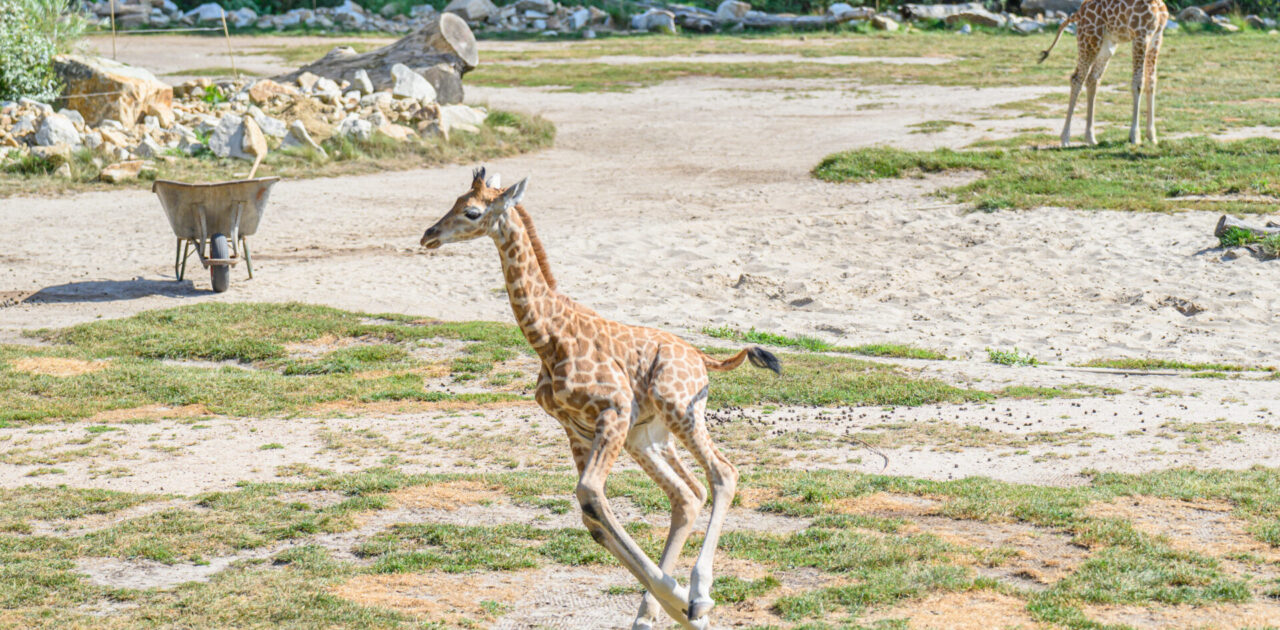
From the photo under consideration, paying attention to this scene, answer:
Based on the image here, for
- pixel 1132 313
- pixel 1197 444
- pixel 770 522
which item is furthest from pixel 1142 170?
pixel 770 522

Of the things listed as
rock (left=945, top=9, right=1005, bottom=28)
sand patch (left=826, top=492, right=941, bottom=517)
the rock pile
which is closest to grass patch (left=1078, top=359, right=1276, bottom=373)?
sand patch (left=826, top=492, right=941, bottom=517)

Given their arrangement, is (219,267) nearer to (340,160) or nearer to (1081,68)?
(340,160)

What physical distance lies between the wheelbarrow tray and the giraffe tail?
8869mm

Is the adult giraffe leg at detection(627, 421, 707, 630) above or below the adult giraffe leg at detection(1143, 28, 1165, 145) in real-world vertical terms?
below

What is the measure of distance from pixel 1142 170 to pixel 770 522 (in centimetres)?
1254

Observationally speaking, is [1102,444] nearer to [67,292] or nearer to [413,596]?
[413,596]

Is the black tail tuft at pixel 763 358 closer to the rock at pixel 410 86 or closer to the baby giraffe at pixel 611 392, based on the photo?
the baby giraffe at pixel 611 392

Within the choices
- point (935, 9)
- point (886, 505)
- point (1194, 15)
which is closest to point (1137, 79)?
point (886, 505)

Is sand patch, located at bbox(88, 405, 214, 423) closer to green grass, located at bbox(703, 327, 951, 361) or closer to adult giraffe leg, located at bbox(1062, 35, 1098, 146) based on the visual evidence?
green grass, located at bbox(703, 327, 951, 361)

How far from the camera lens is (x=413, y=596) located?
20.5 ft

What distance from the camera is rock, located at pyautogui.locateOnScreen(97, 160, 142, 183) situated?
742 inches

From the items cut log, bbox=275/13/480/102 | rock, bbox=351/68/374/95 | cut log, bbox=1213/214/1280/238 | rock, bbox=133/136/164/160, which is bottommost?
cut log, bbox=1213/214/1280/238

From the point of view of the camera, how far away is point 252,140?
20.0 meters

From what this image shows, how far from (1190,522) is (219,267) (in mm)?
10184
